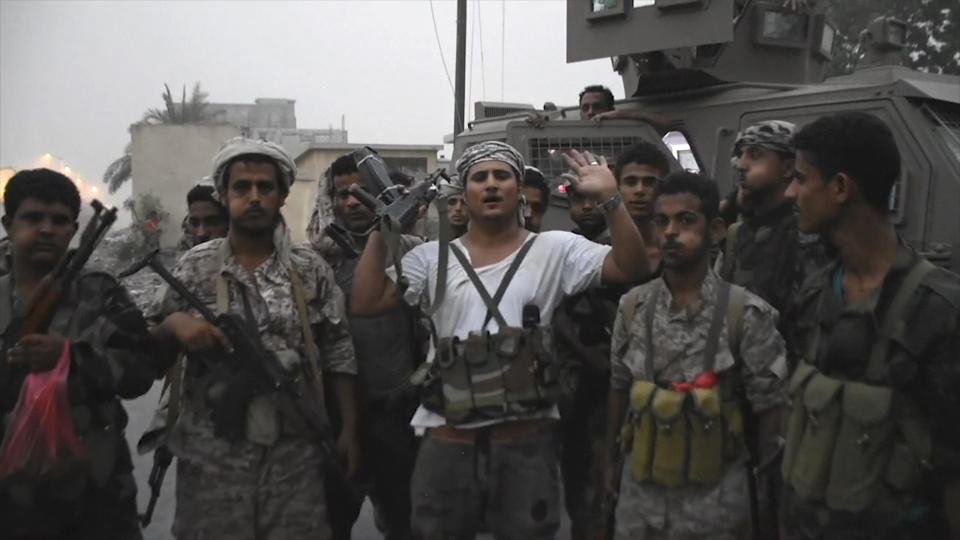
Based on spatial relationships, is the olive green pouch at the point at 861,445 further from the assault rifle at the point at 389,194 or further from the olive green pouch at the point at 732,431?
the assault rifle at the point at 389,194

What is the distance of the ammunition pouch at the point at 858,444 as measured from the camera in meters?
2.26

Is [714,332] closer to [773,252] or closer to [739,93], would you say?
[773,252]

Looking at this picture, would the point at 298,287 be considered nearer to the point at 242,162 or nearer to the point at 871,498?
the point at 242,162

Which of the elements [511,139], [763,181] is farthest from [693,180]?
[511,139]

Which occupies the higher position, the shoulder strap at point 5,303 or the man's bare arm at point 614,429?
the shoulder strap at point 5,303

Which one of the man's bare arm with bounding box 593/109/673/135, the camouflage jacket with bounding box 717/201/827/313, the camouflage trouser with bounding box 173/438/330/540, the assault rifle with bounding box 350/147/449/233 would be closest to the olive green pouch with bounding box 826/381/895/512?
the camouflage jacket with bounding box 717/201/827/313

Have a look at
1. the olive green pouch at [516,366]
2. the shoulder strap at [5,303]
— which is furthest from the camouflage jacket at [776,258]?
the shoulder strap at [5,303]

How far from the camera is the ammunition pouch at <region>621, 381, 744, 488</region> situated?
2816 mm

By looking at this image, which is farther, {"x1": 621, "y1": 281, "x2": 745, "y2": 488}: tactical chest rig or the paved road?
the paved road

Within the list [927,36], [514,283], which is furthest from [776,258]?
[927,36]

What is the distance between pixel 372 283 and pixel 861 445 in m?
1.65

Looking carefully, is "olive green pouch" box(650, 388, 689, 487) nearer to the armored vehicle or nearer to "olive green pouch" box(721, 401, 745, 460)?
"olive green pouch" box(721, 401, 745, 460)

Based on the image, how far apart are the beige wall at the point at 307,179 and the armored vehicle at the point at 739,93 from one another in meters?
17.0

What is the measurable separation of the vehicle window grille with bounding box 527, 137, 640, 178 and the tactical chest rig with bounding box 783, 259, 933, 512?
3560 mm
